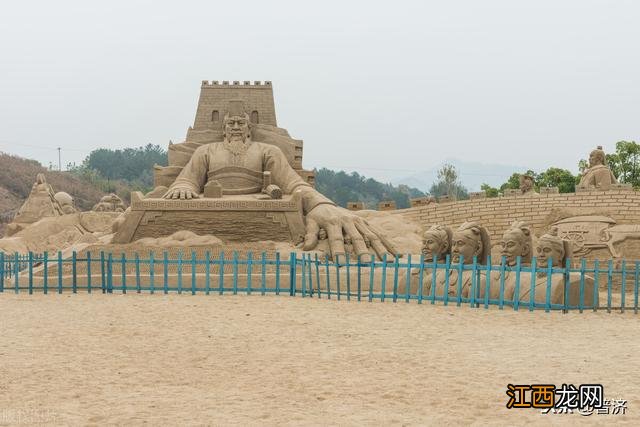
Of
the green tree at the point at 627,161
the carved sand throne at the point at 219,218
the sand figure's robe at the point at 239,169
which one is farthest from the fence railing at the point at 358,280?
the green tree at the point at 627,161

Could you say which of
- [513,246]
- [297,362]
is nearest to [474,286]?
[513,246]

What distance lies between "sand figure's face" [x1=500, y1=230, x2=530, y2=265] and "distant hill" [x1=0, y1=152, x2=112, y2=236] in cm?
4143

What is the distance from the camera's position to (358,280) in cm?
1238

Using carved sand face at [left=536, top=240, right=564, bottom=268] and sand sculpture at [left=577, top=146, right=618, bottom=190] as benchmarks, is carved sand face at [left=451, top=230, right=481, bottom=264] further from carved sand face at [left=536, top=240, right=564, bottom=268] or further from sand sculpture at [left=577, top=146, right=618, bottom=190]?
sand sculpture at [left=577, top=146, right=618, bottom=190]

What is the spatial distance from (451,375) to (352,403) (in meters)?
1.35

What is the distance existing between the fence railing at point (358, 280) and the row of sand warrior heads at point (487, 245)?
167 millimetres

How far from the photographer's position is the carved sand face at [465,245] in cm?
1253

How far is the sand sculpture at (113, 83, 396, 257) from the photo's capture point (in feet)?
55.1

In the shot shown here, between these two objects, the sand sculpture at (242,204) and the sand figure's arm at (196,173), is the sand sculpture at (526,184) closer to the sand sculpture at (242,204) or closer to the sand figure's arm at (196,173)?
the sand sculpture at (242,204)

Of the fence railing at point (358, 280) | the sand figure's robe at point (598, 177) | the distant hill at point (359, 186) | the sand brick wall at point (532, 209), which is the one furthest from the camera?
the distant hill at point (359, 186)

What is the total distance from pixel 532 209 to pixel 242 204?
Answer: 8309 mm

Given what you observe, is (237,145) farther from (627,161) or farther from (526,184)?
(627,161)

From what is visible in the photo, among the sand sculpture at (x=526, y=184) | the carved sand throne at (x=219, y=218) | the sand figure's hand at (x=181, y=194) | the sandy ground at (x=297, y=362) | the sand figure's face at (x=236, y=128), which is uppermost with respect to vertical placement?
the sand figure's face at (x=236, y=128)

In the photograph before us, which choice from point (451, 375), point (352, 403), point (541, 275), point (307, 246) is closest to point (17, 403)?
point (352, 403)
